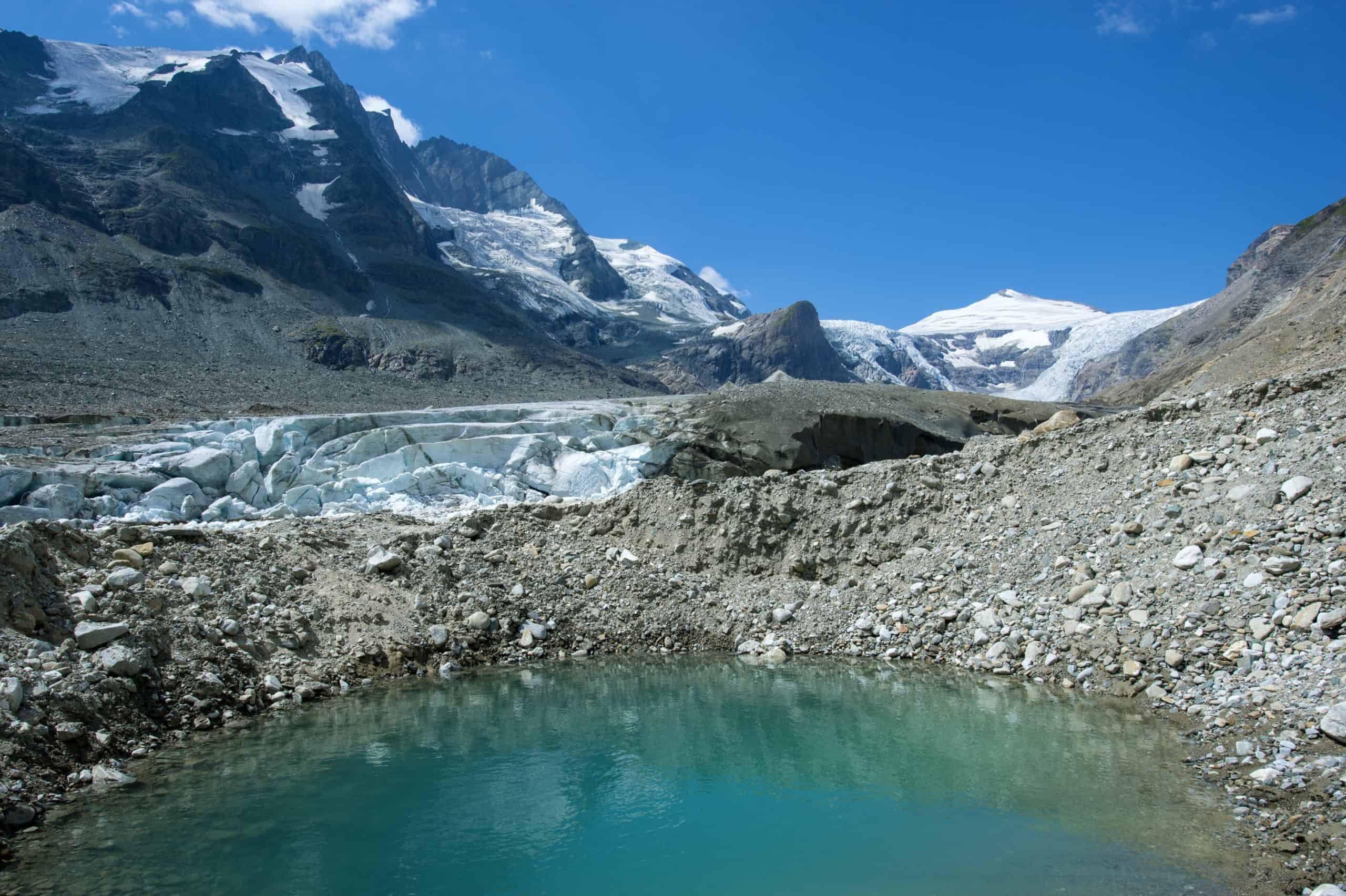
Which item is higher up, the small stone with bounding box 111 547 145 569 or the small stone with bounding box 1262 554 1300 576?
the small stone with bounding box 1262 554 1300 576

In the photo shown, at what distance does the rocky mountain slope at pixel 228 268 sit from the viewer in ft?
187

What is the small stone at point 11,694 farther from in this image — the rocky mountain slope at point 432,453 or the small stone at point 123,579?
the rocky mountain slope at point 432,453

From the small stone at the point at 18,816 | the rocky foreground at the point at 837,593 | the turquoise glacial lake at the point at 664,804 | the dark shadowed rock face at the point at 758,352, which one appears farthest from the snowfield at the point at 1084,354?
the small stone at the point at 18,816

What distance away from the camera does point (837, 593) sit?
16.2 metres

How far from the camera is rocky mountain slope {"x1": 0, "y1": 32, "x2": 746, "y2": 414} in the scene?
57.0m

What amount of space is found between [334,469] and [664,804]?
74.6 feet

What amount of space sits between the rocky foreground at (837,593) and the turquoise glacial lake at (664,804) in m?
0.73

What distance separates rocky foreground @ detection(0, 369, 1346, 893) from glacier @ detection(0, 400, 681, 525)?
703cm

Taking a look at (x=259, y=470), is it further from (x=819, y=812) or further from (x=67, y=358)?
(x=67, y=358)

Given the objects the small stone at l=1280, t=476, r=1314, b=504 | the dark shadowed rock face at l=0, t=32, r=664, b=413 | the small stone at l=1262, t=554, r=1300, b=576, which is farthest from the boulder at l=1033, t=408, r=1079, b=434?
the dark shadowed rock face at l=0, t=32, r=664, b=413

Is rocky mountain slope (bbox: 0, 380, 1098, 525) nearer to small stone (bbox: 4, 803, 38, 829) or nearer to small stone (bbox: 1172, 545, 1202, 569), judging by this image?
small stone (bbox: 1172, 545, 1202, 569)

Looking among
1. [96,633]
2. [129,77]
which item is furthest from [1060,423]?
[129,77]

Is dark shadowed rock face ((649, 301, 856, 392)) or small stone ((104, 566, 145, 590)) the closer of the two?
small stone ((104, 566, 145, 590))

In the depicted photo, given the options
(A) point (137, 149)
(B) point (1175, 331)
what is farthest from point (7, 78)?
(B) point (1175, 331)
